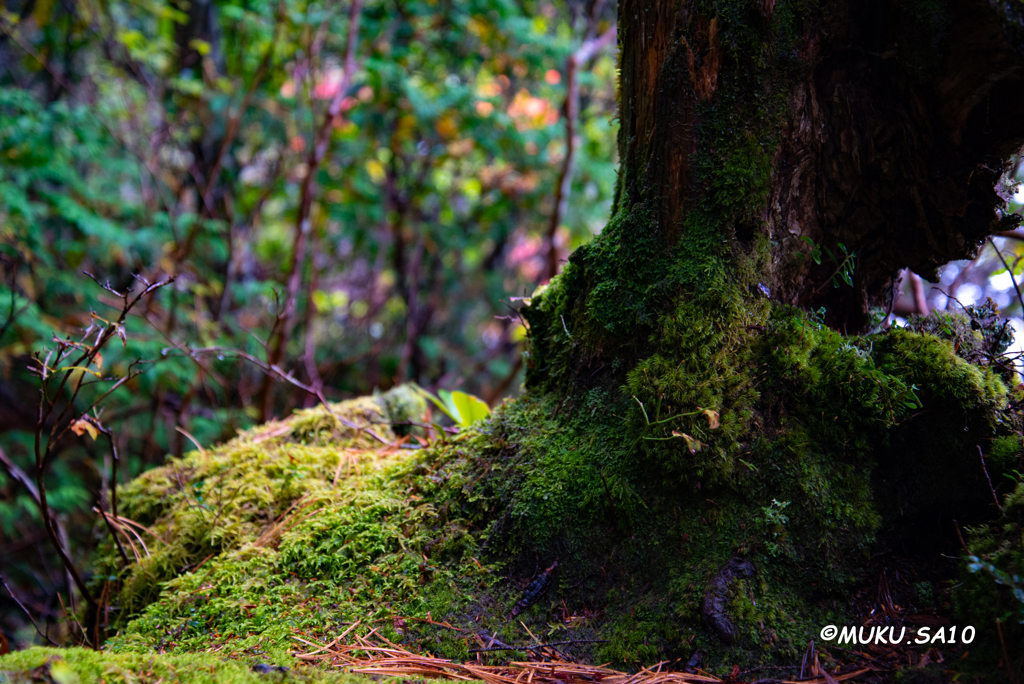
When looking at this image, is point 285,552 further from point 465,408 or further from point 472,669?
point 465,408

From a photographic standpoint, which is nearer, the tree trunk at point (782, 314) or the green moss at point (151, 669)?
the green moss at point (151, 669)

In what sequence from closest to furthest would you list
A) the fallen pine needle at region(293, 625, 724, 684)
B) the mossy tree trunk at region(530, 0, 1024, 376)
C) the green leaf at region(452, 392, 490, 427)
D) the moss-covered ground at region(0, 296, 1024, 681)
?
the fallen pine needle at region(293, 625, 724, 684) → the moss-covered ground at region(0, 296, 1024, 681) → the mossy tree trunk at region(530, 0, 1024, 376) → the green leaf at region(452, 392, 490, 427)

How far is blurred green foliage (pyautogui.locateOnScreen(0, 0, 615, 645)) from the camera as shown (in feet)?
16.7

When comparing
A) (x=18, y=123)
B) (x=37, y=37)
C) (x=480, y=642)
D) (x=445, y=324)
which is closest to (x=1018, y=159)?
(x=480, y=642)

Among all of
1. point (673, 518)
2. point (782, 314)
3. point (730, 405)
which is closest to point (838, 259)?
point (782, 314)

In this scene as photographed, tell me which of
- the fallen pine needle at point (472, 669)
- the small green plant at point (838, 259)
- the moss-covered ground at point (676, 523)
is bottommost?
the fallen pine needle at point (472, 669)

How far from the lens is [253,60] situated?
673cm

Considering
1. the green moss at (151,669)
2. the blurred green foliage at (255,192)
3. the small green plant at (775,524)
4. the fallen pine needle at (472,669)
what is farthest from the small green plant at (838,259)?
the blurred green foliage at (255,192)

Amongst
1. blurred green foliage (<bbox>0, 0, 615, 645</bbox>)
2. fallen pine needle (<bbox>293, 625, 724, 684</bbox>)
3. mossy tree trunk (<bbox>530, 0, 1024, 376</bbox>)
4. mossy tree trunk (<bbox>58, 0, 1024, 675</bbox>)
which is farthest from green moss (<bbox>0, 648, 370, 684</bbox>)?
blurred green foliage (<bbox>0, 0, 615, 645</bbox>)

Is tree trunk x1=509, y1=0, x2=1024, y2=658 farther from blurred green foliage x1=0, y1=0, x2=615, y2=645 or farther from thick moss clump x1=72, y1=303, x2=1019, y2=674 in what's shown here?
blurred green foliage x1=0, y1=0, x2=615, y2=645

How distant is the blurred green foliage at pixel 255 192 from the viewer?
5.08 metres

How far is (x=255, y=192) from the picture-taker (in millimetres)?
7902

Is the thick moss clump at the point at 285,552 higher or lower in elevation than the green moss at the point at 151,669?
higher

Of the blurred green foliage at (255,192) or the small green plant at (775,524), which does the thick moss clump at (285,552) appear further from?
the blurred green foliage at (255,192)
